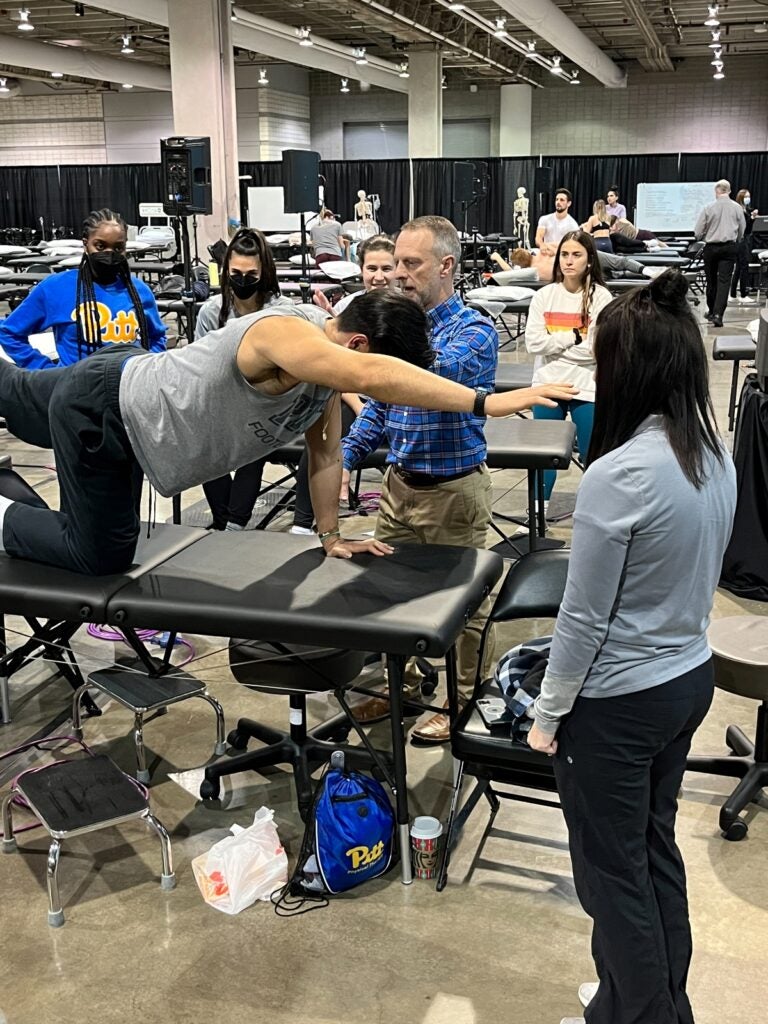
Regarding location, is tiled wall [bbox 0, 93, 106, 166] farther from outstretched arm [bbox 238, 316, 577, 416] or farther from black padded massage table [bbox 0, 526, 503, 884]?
outstretched arm [bbox 238, 316, 577, 416]

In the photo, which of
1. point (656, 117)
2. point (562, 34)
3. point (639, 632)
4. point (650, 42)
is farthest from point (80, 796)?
point (656, 117)

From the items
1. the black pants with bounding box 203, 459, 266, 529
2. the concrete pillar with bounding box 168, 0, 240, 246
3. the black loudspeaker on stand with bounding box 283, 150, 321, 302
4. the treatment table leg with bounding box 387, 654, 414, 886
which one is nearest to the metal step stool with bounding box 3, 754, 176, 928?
the treatment table leg with bounding box 387, 654, 414, 886

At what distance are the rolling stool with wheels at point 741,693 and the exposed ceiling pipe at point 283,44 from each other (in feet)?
39.9

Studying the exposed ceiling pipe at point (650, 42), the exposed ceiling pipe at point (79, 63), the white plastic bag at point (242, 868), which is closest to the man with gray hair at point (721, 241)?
the exposed ceiling pipe at point (650, 42)

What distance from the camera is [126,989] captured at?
2115 mm

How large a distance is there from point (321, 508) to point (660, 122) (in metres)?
21.7

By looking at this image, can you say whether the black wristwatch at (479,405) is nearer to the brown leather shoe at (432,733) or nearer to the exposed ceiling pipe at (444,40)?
the brown leather shoe at (432,733)

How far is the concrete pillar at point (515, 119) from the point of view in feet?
73.2

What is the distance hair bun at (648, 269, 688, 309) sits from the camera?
1567mm

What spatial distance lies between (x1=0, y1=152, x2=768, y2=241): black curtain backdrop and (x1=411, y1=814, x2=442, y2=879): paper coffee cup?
59.2ft

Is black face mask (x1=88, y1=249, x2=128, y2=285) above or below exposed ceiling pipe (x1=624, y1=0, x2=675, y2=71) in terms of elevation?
below

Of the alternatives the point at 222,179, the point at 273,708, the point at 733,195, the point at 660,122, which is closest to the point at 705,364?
the point at 273,708

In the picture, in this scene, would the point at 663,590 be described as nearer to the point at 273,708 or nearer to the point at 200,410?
the point at 200,410

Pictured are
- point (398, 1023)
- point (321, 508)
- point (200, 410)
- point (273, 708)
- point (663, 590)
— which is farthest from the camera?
point (273, 708)
